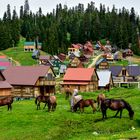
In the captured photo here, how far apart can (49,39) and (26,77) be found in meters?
92.7

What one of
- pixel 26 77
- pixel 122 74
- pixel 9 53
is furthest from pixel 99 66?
pixel 26 77

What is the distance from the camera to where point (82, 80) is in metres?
87.2

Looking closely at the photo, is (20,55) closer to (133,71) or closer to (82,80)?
(133,71)

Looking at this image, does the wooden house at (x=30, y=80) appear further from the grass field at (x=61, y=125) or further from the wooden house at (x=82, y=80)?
the grass field at (x=61, y=125)

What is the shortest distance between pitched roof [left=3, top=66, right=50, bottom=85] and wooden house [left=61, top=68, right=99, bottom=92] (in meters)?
8.53

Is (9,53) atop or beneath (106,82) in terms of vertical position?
atop

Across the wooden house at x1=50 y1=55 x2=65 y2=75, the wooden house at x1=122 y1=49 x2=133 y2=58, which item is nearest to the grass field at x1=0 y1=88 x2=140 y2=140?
the wooden house at x1=50 y1=55 x2=65 y2=75

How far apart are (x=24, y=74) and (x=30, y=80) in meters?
3.10

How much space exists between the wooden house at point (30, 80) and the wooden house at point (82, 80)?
540 cm

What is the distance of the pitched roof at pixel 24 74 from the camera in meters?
79.1

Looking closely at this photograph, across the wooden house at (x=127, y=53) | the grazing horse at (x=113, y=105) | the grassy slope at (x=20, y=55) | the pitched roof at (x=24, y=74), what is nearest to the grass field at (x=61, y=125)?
the grazing horse at (x=113, y=105)

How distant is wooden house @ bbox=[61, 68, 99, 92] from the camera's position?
86875 mm

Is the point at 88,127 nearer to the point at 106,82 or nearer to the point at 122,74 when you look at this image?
the point at 106,82

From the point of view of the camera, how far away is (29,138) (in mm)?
31828
